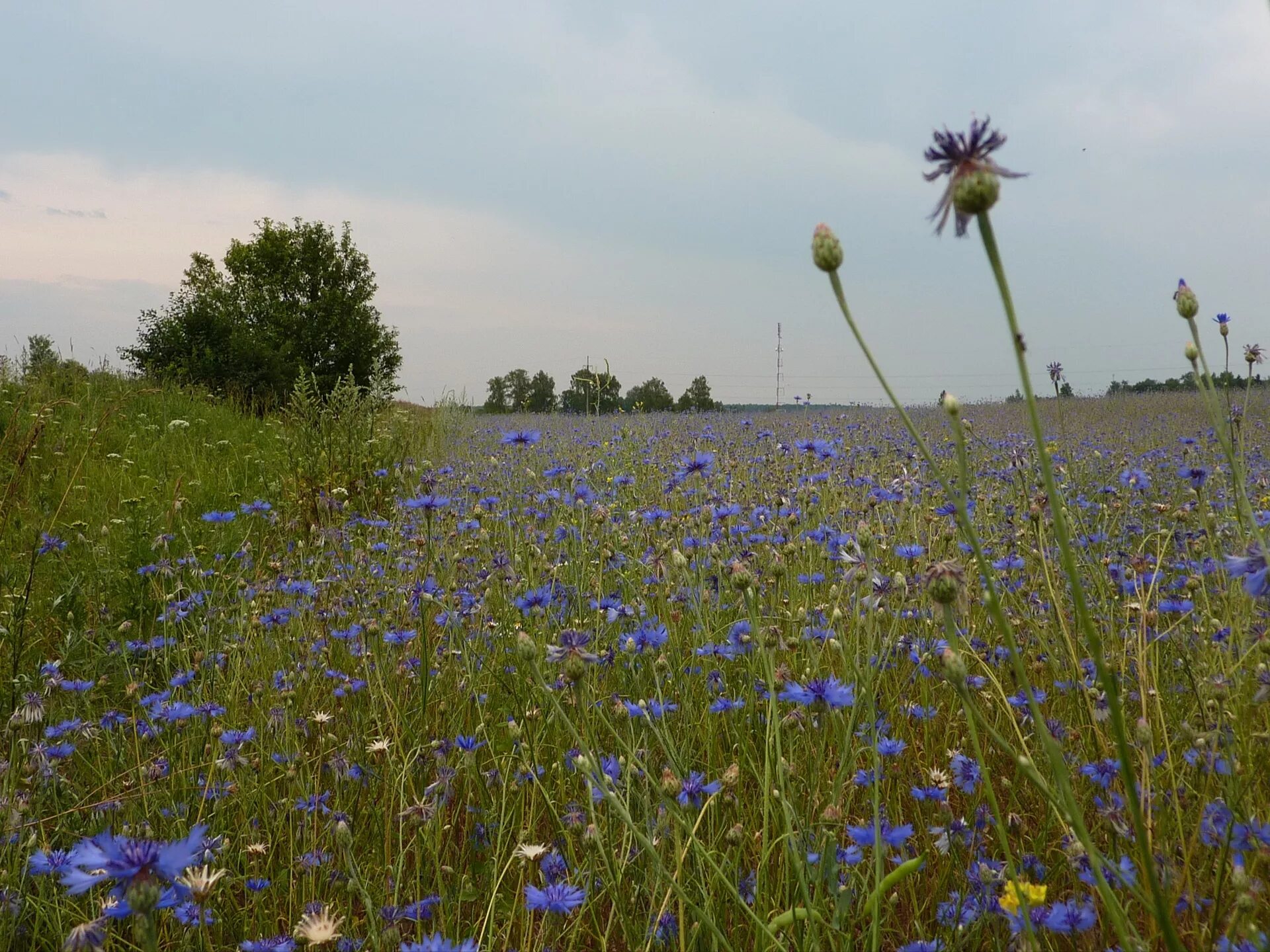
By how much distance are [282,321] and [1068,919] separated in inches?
887

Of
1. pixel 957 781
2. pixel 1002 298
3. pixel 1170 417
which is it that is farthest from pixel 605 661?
pixel 1170 417

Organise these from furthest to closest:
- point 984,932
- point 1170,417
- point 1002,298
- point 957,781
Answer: point 1170,417
point 957,781
point 984,932
point 1002,298

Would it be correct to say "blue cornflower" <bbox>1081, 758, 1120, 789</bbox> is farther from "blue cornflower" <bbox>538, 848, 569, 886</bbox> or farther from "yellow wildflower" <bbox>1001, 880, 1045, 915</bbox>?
"blue cornflower" <bbox>538, 848, 569, 886</bbox>

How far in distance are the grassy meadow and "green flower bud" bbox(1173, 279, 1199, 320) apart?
0.30 meters

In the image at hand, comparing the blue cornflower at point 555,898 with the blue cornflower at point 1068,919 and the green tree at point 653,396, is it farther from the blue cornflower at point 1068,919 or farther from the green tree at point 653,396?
the green tree at point 653,396

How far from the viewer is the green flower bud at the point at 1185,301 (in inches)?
41.4

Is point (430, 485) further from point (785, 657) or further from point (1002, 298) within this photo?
point (1002, 298)

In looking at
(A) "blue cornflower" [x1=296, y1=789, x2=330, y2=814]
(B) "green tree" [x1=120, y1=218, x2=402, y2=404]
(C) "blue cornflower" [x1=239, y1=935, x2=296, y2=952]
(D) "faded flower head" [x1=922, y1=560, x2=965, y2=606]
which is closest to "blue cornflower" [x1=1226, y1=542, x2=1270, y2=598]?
(D) "faded flower head" [x1=922, y1=560, x2=965, y2=606]

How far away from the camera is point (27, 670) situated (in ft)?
8.74

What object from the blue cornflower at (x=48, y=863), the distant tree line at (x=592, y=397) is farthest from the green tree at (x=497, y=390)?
the blue cornflower at (x=48, y=863)

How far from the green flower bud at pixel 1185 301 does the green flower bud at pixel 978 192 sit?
607mm

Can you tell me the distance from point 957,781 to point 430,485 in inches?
53.5

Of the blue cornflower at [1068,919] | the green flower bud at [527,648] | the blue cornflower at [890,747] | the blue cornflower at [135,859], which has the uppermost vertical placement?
the green flower bud at [527,648]

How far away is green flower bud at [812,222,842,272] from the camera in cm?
75
